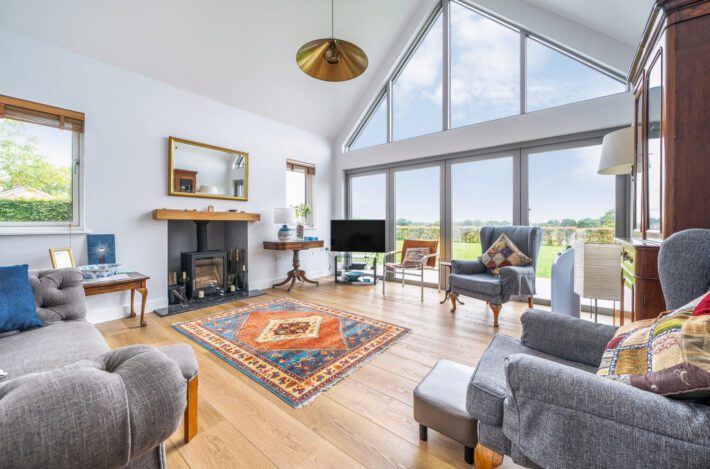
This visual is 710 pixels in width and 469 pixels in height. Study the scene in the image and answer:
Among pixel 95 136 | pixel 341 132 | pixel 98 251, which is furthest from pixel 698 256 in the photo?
pixel 341 132

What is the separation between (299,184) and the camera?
566 cm

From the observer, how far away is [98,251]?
323 centimetres

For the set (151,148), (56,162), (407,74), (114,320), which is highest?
(407,74)

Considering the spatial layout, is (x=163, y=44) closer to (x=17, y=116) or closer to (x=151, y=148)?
(x=151, y=148)

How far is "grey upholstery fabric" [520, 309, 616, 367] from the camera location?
1.37 meters

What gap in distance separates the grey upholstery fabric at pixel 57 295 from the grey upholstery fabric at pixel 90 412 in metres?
1.89

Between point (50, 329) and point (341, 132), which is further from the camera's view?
point (341, 132)

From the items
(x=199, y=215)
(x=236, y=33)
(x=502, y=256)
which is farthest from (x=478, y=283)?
(x=236, y=33)

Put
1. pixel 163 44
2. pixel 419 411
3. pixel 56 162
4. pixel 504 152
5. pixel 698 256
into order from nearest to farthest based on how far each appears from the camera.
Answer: pixel 698 256 < pixel 419 411 < pixel 56 162 < pixel 163 44 < pixel 504 152

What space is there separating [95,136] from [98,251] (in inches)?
50.1

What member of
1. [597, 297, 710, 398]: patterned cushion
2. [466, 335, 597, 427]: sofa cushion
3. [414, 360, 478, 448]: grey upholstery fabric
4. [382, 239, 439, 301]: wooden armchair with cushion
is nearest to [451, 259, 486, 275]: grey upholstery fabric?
[382, 239, 439, 301]: wooden armchair with cushion

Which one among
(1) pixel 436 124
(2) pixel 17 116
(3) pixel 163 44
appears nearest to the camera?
(2) pixel 17 116

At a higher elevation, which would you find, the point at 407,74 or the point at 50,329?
the point at 407,74

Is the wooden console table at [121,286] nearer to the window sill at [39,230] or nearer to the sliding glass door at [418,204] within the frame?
the window sill at [39,230]
